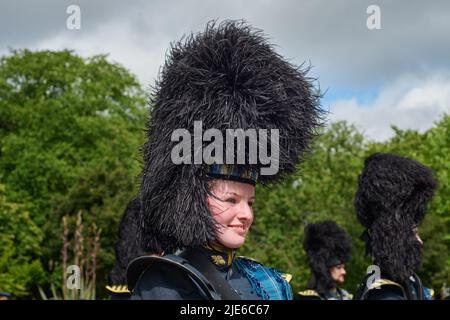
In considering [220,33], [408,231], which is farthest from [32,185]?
[220,33]

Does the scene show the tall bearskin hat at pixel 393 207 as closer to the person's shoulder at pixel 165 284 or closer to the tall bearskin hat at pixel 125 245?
the tall bearskin hat at pixel 125 245

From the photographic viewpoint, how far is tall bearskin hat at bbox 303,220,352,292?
12727mm

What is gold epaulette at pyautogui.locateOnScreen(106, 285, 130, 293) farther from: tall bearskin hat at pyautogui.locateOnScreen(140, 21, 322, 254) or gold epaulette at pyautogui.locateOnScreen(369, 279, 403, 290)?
tall bearskin hat at pyautogui.locateOnScreen(140, 21, 322, 254)

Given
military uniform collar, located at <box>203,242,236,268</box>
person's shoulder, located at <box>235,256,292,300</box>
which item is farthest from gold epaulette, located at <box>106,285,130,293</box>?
military uniform collar, located at <box>203,242,236,268</box>

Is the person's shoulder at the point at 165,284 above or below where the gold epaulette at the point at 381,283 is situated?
above

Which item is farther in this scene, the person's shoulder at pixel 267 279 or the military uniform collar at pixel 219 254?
the person's shoulder at pixel 267 279

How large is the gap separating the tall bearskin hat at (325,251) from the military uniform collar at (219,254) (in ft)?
28.3

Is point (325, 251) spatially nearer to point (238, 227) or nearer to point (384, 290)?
point (384, 290)

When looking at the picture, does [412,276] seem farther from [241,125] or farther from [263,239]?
[263,239]

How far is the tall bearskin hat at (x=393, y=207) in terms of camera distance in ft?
23.9

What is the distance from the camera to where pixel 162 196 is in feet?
13.8

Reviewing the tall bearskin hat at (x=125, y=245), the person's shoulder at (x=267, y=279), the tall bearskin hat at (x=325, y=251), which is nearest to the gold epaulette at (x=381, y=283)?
the person's shoulder at (x=267, y=279)

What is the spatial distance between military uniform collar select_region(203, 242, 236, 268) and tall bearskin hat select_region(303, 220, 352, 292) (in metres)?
8.61

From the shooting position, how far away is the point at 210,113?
4230 millimetres
